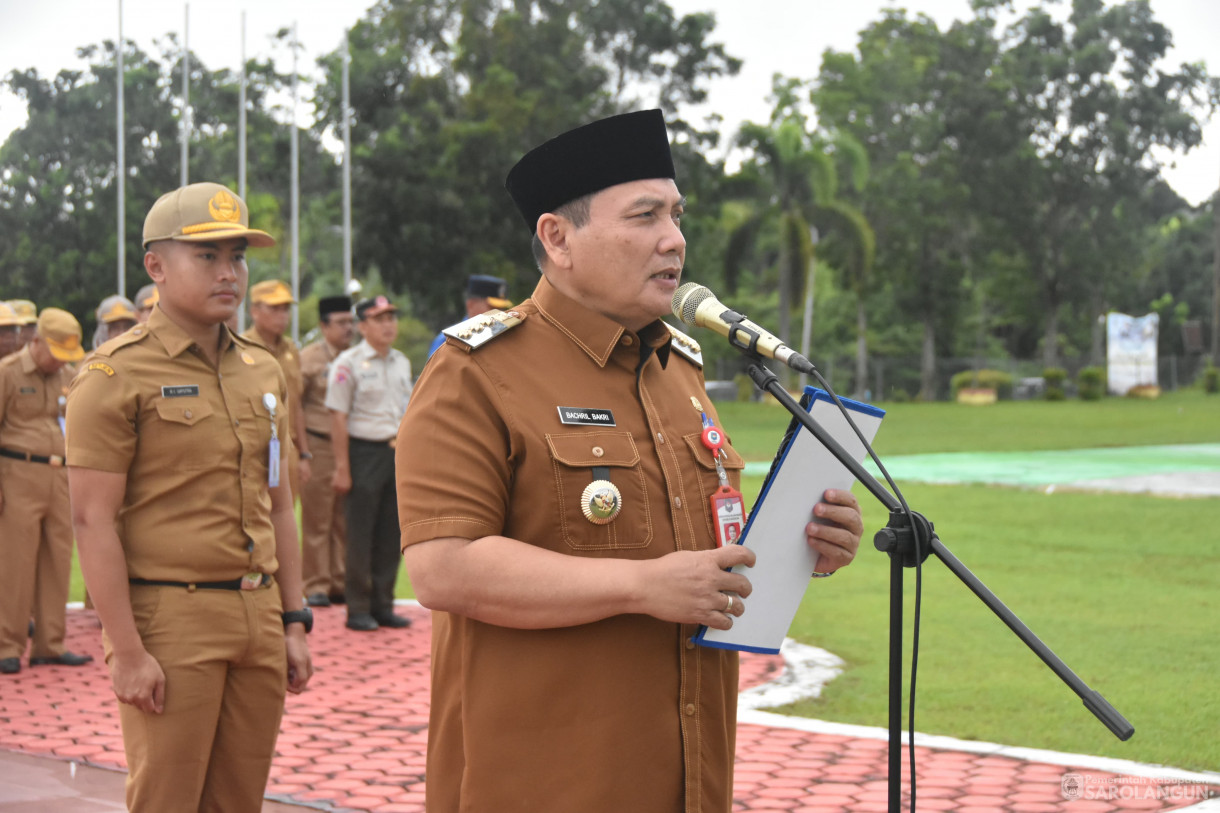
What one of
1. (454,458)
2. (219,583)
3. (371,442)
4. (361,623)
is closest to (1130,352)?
(371,442)

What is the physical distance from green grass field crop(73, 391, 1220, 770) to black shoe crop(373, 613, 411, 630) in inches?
72.6

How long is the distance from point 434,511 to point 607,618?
1.21 ft

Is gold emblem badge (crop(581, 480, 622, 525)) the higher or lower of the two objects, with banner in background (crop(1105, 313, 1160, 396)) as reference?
lower

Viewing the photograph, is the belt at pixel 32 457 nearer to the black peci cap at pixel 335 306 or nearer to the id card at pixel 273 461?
the black peci cap at pixel 335 306

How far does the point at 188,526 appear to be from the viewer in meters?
3.44

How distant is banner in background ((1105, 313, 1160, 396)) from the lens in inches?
1886

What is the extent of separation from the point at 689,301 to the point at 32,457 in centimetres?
679

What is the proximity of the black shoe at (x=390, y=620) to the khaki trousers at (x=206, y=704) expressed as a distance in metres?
5.59

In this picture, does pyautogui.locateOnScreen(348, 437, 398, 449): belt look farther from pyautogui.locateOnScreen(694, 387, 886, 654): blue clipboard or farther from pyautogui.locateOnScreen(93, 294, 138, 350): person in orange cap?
pyautogui.locateOnScreen(694, 387, 886, 654): blue clipboard

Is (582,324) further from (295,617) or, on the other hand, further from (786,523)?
(295,617)

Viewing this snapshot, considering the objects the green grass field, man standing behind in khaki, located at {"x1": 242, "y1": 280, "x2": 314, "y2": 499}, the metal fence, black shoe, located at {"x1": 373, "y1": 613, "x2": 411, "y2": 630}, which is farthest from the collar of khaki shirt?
the metal fence

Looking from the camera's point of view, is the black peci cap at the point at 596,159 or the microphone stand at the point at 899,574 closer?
the microphone stand at the point at 899,574

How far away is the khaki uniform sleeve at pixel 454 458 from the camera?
2.20 meters

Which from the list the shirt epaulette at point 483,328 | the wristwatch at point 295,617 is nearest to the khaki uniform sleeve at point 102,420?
the wristwatch at point 295,617
